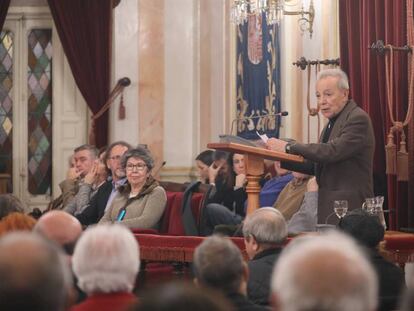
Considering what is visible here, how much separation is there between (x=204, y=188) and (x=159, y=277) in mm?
1269

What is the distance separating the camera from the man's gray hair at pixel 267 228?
14.6 ft

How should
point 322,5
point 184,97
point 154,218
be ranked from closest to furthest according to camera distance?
point 154,218 < point 322,5 < point 184,97

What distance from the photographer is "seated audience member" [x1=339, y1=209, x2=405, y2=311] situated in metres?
4.07

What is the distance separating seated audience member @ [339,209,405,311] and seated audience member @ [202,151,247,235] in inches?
100

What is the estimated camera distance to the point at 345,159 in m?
5.68

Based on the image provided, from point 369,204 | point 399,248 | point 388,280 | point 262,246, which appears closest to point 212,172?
point 399,248

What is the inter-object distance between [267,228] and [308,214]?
197cm

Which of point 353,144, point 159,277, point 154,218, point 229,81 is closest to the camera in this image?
point 353,144

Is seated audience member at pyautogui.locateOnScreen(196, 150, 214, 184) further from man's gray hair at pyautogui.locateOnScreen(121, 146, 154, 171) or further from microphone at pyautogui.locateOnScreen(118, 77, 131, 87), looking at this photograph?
microphone at pyautogui.locateOnScreen(118, 77, 131, 87)

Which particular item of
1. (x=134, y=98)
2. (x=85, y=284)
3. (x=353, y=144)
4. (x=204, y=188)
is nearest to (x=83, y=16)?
(x=134, y=98)

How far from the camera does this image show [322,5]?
908cm

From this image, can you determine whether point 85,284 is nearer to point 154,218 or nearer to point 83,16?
point 154,218

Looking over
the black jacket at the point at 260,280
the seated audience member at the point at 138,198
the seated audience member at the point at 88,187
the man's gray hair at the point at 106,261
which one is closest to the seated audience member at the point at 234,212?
the seated audience member at the point at 138,198

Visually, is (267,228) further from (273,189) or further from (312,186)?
(273,189)
